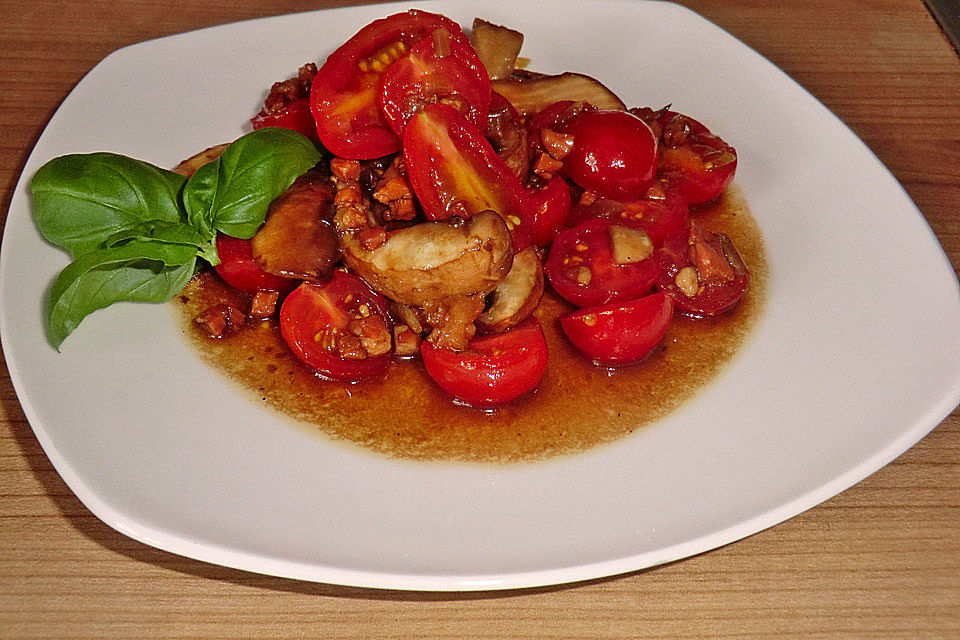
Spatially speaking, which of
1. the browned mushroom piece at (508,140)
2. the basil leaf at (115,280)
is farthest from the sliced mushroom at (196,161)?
the browned mushroom piece at (508,140)

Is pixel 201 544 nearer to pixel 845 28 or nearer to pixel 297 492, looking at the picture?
pixel 297 492

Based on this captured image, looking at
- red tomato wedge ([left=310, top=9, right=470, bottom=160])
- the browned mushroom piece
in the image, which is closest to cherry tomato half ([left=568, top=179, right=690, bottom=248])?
the browned mushroom piece

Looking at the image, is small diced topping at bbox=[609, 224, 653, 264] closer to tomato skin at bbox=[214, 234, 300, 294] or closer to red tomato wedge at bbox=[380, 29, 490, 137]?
red tomato wedge at bbox=[380, 29, 490, 137]

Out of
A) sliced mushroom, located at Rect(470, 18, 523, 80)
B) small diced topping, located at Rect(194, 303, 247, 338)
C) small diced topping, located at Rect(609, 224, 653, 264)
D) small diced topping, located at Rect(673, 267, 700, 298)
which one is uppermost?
sliced mushroom, located at Rect(470, 18, 523, 80)

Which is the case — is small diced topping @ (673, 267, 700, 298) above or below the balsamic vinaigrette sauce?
above

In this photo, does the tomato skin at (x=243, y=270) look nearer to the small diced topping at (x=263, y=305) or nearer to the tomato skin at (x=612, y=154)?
the small diced topping at (x=263, y=305)

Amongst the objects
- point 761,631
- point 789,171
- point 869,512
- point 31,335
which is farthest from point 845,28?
point 31,335

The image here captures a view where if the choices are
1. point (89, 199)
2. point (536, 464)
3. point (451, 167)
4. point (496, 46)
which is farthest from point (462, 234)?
point (496, 46)
